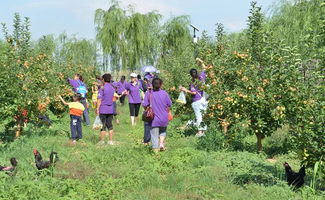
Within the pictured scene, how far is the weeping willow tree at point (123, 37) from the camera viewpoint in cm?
3033

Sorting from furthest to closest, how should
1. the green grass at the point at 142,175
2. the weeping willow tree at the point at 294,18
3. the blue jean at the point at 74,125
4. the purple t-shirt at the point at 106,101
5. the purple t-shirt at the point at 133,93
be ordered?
the weeping willow tree at the point at 294,18, the purple t-shirt at the point at 133,93, the blue jean at the point at 74,125, the purple t-shirt at the point at 106,101, the green grass at the point at 142,175

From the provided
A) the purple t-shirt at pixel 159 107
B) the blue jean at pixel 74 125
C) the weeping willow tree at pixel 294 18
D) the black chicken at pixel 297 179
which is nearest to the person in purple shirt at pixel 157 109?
the purple t-shirt at pixel 159 107

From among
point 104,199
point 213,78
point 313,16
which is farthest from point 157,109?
point 313,16

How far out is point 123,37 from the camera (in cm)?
3078

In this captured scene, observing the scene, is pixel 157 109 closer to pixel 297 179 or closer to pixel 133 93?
pixel 297 179

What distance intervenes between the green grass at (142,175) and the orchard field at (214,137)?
0.06ft

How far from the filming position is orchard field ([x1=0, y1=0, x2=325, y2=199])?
594cm

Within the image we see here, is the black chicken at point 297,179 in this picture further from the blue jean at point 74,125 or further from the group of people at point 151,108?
the blue jean at point 74,125

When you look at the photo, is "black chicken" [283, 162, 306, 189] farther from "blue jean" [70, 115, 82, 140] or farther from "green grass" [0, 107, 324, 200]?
"blue jean" [70, 115, 82, 140]

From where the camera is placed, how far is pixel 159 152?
9.48 metres

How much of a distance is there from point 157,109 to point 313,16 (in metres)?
11.9

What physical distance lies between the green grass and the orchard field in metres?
0.02

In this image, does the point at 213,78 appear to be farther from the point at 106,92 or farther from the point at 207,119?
the point at 106,92

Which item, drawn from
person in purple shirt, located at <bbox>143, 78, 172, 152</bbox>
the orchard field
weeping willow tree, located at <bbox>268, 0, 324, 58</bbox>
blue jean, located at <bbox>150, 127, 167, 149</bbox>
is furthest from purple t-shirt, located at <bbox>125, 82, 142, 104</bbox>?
weeping willow tree, located at <bbox>268, 0, 324, 58</bbox>
